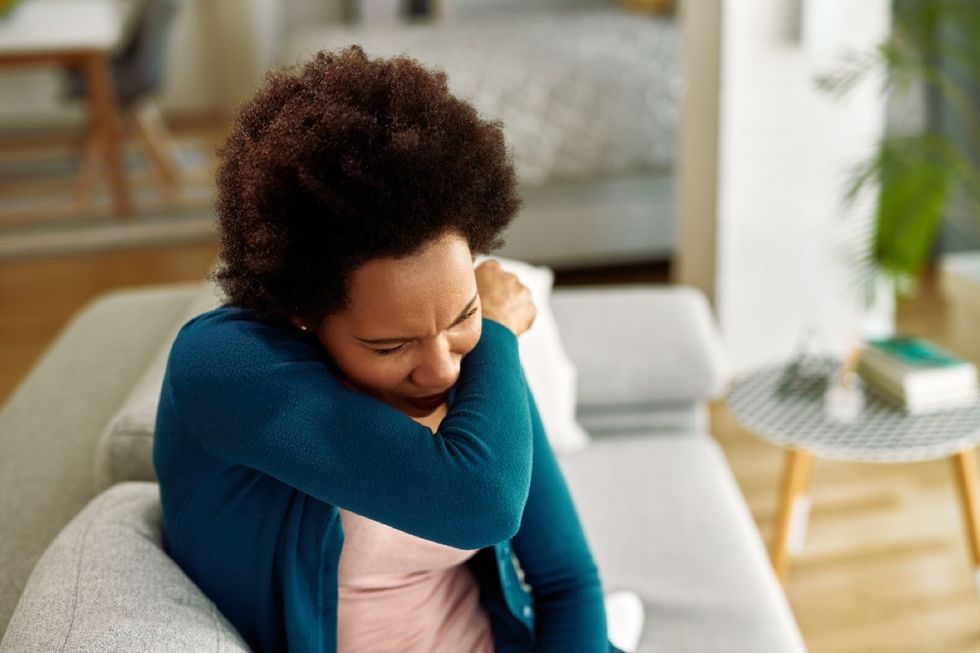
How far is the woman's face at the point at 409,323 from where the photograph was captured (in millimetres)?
833

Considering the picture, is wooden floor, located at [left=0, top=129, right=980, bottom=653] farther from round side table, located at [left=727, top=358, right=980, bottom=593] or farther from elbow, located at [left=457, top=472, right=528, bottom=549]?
elbow, located at [left=457, top=472, right=528, bottom=549]

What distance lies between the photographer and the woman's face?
83 cm

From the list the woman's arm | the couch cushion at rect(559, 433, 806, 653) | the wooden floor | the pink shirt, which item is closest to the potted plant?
the wooden floor

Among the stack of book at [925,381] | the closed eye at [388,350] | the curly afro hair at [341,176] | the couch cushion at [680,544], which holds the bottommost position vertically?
the couch cushion at [680,544]

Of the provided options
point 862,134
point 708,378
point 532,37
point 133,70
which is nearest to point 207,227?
point 133,70

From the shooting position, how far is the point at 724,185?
2.73m

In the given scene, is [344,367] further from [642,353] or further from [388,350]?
[642,353]

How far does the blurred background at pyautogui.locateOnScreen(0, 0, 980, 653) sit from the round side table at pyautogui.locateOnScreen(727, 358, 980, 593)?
0.47ft

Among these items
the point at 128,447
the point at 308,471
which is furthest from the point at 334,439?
the point at 128,447

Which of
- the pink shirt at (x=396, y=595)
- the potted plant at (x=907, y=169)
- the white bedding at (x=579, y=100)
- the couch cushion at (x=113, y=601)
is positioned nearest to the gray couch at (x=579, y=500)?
the couch cushion at (x=113, y=601)

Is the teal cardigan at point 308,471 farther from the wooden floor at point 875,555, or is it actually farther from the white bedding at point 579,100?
the white bedding at point 579,100

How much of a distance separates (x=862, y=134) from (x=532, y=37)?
1.74 metres

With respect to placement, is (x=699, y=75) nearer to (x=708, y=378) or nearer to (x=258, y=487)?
(x=708, y=378)

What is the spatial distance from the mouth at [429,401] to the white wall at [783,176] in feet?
5.91
